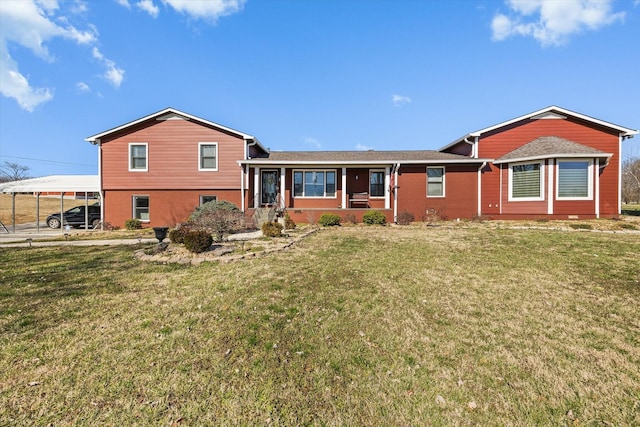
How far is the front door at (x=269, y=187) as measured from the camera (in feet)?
58.2

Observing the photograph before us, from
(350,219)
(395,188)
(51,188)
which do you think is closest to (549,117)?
(395,188)

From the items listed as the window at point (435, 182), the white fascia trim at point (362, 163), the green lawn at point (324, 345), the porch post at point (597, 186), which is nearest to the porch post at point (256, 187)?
the white fascia trim at point (362, 163)

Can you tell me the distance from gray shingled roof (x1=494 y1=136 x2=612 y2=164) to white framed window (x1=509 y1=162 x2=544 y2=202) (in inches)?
21.2

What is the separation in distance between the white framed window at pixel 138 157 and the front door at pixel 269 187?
22.2 feet

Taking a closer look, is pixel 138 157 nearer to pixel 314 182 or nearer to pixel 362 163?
pixel 314 182

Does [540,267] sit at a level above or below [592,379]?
above

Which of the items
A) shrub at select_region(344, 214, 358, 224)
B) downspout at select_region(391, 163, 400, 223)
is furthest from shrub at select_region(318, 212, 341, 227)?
downspout at select_region(391, 163, 400, 223)

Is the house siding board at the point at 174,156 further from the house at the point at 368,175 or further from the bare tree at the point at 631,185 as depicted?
the bare tree at the point at 631,185

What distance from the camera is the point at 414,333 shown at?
3.73m

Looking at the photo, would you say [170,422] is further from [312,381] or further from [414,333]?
[414,333]

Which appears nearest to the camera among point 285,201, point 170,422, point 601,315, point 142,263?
point 170,422

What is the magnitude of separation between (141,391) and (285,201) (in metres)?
14.2

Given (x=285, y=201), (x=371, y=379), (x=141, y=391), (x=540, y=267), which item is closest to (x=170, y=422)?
(x=141, y=391)

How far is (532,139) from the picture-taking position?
16062 millimetres
